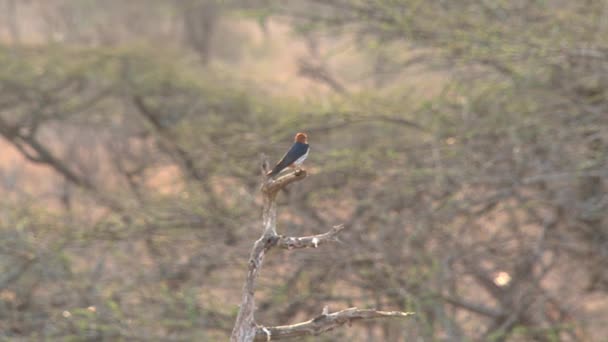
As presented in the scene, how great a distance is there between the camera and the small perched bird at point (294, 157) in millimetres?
2218

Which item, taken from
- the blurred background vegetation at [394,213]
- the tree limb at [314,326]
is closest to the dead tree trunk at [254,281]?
the tree limb at [314,326]

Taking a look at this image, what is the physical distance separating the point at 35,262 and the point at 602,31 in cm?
370

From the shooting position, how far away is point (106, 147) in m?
12.4

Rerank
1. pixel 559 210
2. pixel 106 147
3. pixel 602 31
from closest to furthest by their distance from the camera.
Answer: pixel 602 31 < pixel 559 210 < pixel 106 147

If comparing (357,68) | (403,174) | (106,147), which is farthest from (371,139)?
(357,68)

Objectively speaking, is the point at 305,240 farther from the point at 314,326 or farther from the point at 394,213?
the point at 394,213

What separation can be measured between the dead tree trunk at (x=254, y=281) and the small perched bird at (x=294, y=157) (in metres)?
0.08

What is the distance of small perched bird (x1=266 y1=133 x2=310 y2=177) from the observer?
7.28 feet

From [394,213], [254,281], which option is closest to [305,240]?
[254,281]

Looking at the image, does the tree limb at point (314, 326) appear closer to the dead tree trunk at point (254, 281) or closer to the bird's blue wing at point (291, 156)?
the dead tree trunk at point (254, 281)

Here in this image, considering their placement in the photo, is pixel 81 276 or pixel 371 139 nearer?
pixel 81 276

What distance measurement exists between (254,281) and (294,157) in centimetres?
37

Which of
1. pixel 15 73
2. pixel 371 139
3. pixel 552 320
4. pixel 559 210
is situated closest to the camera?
pixel 559 210

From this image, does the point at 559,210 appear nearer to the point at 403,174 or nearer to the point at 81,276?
the point at 403,174
